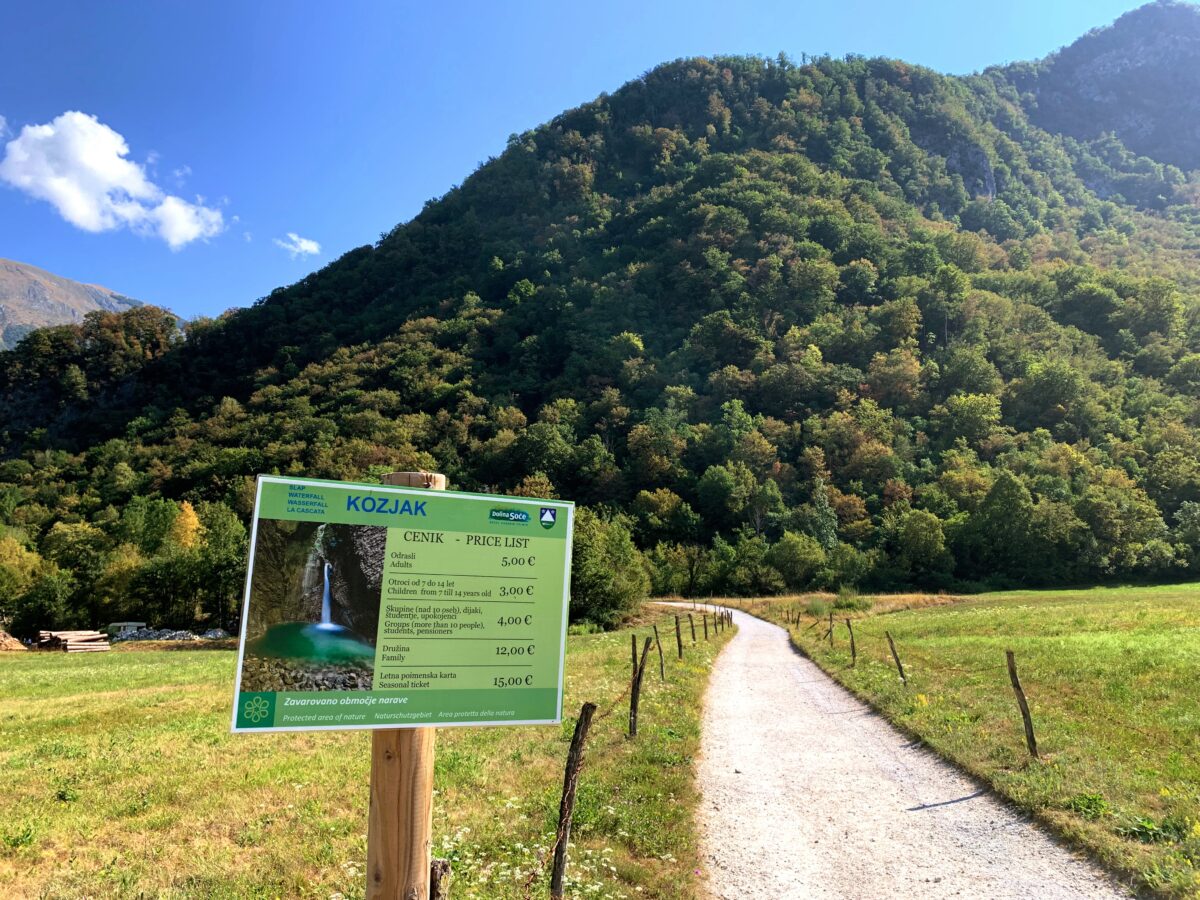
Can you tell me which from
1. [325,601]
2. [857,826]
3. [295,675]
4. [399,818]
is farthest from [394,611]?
[857,826]

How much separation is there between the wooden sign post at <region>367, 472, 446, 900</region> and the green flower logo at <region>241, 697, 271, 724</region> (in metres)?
0.60

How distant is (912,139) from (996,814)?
23180 cm

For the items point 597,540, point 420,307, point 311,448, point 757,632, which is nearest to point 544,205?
point 420,307

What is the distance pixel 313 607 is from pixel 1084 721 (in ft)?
44.8

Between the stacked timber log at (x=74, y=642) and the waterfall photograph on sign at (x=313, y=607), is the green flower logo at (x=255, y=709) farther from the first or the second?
the stacked timber log at (x=74, y=642)

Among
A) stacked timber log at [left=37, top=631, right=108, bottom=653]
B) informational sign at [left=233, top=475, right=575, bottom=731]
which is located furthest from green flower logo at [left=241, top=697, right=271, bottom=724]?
stacked timber log at [left=37, top=631, right=108, bottom=653]

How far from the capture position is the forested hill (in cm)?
7488

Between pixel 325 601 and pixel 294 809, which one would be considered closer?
pixel 325 601

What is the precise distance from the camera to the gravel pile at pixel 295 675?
3291 mm

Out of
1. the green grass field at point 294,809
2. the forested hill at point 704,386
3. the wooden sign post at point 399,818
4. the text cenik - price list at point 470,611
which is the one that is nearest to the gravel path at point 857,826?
the green grass field at point 294,809

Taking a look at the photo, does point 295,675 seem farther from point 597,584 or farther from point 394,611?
point 597,584

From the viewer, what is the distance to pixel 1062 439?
96.8 metres

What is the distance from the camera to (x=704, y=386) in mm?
122938

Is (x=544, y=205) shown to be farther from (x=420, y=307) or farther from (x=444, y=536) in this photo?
(x=444, y=536)
